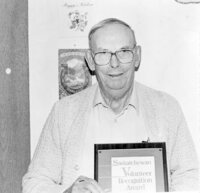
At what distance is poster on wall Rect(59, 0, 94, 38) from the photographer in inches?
27.4

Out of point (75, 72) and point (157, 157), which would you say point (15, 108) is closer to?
point (75, 72)

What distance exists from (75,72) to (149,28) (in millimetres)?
176

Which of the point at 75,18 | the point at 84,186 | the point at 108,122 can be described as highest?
the point at 75,18

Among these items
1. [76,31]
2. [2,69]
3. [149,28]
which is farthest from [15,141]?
[149,28]

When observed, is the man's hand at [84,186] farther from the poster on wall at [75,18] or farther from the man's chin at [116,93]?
the poster on wall at [75,18]

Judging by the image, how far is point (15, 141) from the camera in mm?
714

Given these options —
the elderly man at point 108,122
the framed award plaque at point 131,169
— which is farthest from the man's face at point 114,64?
the framed award plaque at point 131,169

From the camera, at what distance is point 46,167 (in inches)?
26.8

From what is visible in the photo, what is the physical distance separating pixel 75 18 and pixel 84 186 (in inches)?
13.1

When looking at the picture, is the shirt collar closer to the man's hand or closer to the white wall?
the white wall

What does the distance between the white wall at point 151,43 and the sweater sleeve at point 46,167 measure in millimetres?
89

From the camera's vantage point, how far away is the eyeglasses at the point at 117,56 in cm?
66

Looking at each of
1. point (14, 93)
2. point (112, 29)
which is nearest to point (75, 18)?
point (112, 29)

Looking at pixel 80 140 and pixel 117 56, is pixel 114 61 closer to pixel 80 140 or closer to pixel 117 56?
pixel 117 56
